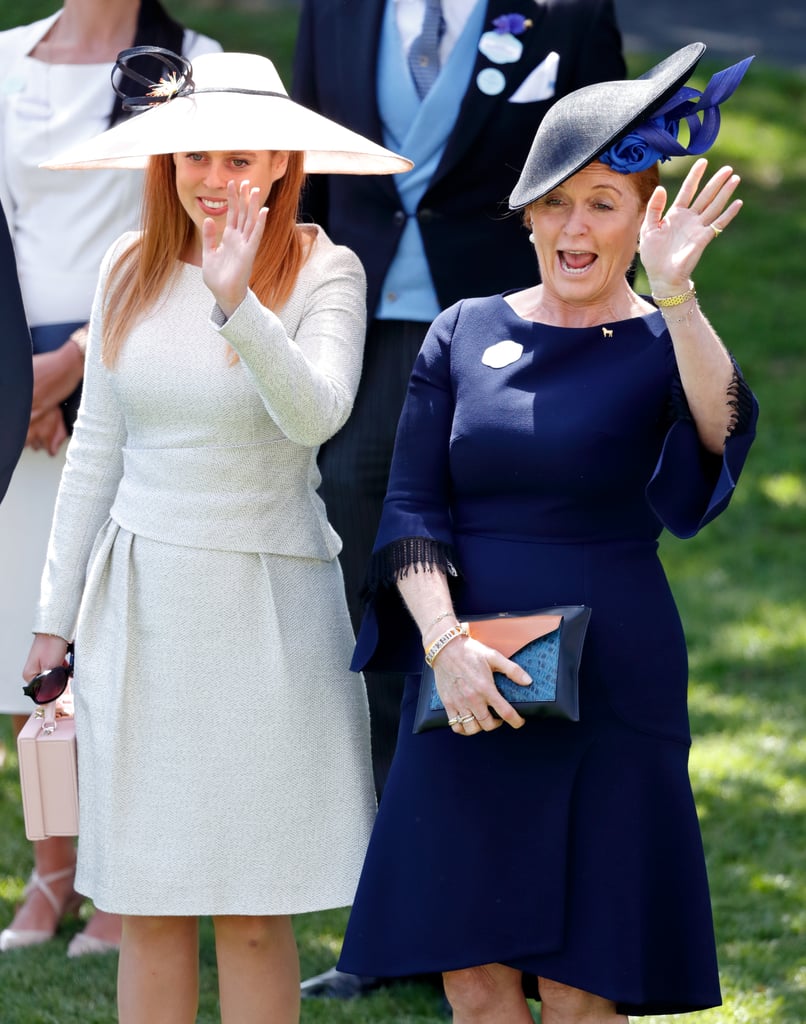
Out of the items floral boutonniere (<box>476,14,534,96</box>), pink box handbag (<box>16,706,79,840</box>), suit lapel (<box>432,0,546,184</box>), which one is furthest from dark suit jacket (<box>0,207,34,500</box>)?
floral boutonniere (<box>476,14,534,96</box>)

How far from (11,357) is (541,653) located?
114 cm

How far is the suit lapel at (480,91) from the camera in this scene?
13.2 ft

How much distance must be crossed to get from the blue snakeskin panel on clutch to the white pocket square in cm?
165

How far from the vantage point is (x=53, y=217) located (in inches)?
170

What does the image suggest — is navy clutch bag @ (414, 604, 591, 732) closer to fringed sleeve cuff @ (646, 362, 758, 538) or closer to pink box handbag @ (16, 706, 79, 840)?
fringed sleeve cuff @ (646, 362, 758, 538)

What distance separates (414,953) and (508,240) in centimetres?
183

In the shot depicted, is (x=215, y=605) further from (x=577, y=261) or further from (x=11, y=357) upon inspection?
(x=577, y=261)

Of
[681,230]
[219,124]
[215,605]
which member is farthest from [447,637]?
[219,124]

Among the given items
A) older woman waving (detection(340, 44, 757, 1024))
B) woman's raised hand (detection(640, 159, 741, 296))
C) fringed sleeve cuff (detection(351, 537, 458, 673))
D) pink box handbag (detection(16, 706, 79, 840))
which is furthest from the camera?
pink box handbag (detection(16, 706, 79, 840))

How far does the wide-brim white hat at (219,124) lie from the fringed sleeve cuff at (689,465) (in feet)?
2.77

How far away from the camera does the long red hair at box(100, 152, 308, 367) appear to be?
3.31m

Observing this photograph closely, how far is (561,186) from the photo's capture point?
3074 mm

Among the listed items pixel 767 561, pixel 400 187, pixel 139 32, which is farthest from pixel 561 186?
pixel 767 561

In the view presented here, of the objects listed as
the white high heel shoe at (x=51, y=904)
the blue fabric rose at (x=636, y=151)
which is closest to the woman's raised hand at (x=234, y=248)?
the blue fabric rose at (x=636, y=151)
